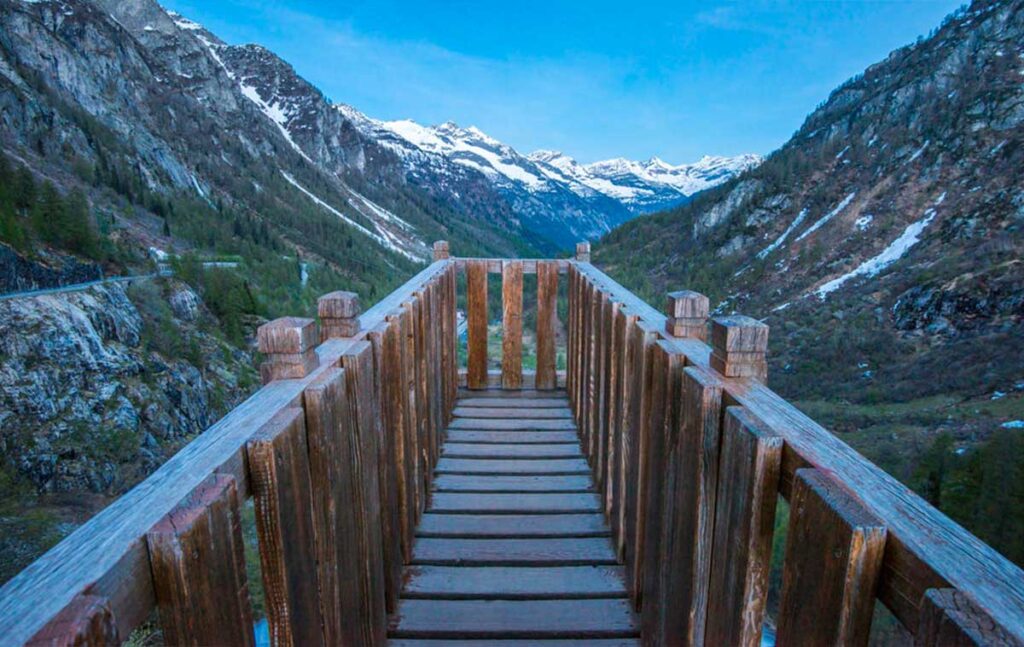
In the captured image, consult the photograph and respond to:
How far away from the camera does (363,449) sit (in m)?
2.14

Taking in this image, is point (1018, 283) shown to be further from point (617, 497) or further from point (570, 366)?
point (617, 497)

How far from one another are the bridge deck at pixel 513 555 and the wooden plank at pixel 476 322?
3.68 feet

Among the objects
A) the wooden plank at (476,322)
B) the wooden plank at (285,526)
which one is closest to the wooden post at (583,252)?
the wooden plank at (476,322)

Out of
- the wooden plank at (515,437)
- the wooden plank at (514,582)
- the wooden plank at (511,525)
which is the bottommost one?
the wooden plank at (514,582)

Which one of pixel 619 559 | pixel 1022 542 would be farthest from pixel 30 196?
pixel 1022 542

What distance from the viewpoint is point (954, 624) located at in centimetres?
72

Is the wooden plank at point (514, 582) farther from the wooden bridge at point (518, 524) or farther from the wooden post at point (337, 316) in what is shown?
the wooden post at point (337, 316)

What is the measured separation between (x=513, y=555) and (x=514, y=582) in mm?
206

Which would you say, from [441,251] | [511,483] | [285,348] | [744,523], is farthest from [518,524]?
[441,251]

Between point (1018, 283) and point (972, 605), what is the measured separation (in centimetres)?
2553

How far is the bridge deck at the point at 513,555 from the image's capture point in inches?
107

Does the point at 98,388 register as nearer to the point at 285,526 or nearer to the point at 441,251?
the point at 441,251

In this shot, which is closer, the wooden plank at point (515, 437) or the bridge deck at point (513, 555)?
the bridge deck at point (513, 555)

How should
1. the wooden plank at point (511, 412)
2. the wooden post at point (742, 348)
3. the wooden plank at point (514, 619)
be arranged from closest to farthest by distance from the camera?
the wooden post at point (742, 348) < the wooden plank at point (514, 619) < the wooden plank at point (511, 412)
